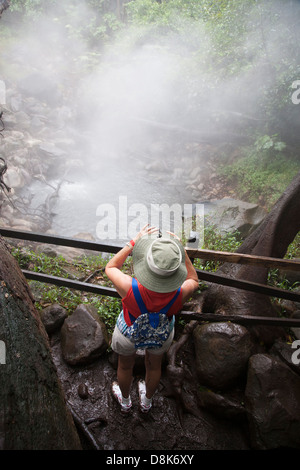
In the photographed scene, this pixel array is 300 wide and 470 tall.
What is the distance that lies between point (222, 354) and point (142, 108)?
542 inches

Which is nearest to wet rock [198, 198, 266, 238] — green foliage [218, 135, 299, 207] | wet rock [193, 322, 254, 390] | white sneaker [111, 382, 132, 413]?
green foliage [218, 135, 299, 207]

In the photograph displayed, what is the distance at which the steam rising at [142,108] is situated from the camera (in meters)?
9.53

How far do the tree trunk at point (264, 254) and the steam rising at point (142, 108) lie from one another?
5647 mm

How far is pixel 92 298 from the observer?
378 centimetres

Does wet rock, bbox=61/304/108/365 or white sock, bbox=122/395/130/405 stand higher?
wet rock, bbox=61/304/108/365

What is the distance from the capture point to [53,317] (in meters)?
3.21

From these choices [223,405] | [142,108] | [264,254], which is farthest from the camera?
[142,108]

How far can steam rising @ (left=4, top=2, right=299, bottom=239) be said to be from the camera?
9531 mm

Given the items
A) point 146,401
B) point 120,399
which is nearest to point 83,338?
point 120,399

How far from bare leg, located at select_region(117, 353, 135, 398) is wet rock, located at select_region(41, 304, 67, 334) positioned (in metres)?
1.23

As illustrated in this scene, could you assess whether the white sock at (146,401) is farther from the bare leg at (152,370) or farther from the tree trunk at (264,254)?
the tree trunk at (264,254)

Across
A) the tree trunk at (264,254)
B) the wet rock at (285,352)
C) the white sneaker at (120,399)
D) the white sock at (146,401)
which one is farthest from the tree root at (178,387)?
the wet rock at (285,352)

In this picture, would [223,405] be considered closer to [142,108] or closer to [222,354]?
[222,354]

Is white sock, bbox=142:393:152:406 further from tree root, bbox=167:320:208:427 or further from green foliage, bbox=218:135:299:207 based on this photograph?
green foliage, bbox=218:135:299:207
